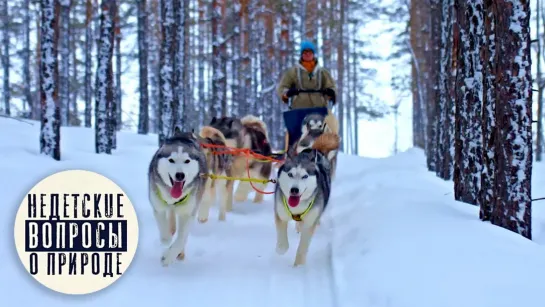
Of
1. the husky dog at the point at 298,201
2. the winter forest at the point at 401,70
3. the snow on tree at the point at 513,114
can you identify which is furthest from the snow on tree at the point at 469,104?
the husky dog at the point at 298,201

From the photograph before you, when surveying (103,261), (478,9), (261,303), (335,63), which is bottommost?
(261,303)

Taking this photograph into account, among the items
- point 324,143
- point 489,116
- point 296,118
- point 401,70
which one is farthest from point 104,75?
point 401,70

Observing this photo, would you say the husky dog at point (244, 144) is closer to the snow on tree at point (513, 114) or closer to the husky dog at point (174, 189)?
the husky dog at point (174, 189)

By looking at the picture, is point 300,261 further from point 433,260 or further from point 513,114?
point 513,114

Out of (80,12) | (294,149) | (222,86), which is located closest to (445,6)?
(294,149)

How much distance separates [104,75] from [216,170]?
552cm

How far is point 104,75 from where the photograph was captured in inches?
406

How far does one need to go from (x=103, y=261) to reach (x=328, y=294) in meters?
1.49

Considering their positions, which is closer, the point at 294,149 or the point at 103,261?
the point at 103,261

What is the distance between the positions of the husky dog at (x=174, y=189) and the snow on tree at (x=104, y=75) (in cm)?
646

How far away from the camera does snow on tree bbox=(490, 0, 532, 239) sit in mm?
3918

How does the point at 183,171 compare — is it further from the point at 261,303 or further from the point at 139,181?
the point at 139,181

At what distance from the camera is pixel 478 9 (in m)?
5.12

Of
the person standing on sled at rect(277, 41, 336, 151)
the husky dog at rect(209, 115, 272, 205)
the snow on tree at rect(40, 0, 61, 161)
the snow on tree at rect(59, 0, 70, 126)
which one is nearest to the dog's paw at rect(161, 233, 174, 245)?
the husky dog at rect(209, 115, 272, 205)
